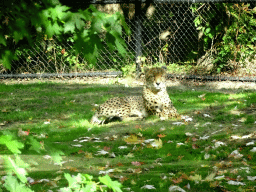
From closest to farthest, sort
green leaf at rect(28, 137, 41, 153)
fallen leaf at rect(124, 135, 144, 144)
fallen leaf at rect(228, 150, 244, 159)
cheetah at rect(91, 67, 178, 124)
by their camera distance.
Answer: green leaf at rect(28, 137, 41, 153)
fallen leaf at rect(228, 150, 244, 159)
fallen leaf at rect(124, 135, 144, 144)
cheetah at rect(91, 67, 178, 124)

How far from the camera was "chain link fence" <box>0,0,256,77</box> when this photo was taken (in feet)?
→ 41.6

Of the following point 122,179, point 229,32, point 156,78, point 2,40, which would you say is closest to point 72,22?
point 2,40

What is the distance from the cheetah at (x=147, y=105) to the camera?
8.01m

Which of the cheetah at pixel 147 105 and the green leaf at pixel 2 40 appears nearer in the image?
the green leaf at pixel 2 40

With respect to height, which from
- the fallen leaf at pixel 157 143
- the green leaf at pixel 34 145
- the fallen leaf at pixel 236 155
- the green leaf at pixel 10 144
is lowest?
the fallen leaf at pixel 157 143

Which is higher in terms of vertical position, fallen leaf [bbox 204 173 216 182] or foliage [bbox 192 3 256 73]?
foliage [bbox 192 3 256 73]

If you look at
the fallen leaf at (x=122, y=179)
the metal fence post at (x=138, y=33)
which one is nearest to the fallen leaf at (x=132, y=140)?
the fallen leaf at (x=122, y=179)

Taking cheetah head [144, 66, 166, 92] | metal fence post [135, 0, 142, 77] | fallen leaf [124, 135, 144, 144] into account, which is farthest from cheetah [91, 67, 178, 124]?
metal fence post [135, 0, 142, 77]

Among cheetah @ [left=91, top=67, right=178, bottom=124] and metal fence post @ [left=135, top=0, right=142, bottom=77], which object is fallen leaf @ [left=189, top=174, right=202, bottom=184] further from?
metal fence post @ [left=135, top=0, right=142, bottom=77]

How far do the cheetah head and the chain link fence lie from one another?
13.8ft

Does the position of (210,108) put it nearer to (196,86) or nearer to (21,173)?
(196,86)

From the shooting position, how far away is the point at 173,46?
14109 millimetres

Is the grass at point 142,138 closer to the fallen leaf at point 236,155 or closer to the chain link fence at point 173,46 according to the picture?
the fallen leaf at point 236,155

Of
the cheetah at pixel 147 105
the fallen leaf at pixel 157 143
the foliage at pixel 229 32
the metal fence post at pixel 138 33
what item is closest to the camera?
the fallen leaf at pixel 157 143
